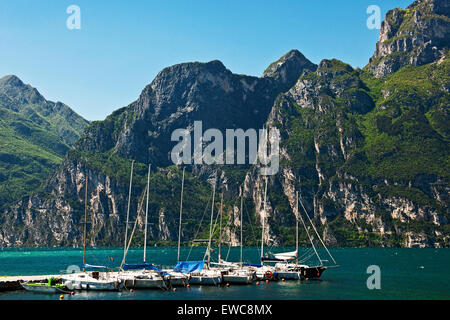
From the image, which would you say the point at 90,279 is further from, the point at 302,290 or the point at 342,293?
the point at 342,293

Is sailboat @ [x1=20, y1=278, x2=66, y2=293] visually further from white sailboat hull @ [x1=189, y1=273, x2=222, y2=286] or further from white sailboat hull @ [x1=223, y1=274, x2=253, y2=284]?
white sailboat hull @ [x1=223, y1=274, x2=253, y2=284]

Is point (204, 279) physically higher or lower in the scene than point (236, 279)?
higher

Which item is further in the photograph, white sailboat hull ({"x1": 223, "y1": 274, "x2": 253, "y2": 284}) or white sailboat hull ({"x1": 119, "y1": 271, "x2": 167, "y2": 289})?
white sailboat hull ({"x1": 223, "y1": 274, "x2": 253, "y2": 284})

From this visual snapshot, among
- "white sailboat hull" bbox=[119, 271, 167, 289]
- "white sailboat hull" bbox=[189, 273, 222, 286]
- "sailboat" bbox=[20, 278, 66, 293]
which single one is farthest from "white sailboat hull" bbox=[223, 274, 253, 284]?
"sailboat" bbox=[20, 278, 66, 293]

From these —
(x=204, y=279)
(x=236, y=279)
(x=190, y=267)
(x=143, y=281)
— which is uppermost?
(x=190, y=267)

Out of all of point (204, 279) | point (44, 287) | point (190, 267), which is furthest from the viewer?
point (190, 267)

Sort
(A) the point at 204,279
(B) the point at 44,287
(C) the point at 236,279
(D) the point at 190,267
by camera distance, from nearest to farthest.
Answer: (B) the point at 44,287, (A) the point at 204,279, (D) the point at 190,267, (C) the point at 236,279

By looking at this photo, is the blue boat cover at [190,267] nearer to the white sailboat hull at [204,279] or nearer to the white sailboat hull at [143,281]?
the white sailboat hull at [204,279]

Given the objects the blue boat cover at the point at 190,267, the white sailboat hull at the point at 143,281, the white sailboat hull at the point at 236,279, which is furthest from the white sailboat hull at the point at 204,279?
the white sailboat hull at the point at 143,281

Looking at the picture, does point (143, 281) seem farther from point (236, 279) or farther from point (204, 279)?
point (236, 279)

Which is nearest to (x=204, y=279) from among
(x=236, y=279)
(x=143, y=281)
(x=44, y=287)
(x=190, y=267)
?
(x=190, y=267)

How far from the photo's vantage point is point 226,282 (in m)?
89.7
